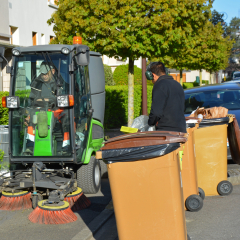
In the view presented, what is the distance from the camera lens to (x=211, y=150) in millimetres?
6039

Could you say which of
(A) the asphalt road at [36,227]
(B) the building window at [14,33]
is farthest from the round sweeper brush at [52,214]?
(B) the building window at [14,33]

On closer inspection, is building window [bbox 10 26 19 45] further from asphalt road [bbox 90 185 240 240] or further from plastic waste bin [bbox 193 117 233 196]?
asphalt road [bbox 90 185 240 240]

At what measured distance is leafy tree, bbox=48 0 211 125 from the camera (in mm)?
9281

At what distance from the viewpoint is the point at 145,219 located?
346 centimetres

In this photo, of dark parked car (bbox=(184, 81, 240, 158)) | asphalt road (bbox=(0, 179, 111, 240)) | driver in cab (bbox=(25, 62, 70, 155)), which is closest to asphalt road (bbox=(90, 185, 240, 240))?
asphalt road (bbox=(0, 179, 111, 240))

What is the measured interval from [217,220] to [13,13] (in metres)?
15.3

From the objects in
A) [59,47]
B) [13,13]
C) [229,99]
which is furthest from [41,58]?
[13,13]

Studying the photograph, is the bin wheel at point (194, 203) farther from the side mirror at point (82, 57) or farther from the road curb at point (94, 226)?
the side mirror at point (82, 57)

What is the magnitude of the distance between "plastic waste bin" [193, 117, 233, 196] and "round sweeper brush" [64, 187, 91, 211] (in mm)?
1807

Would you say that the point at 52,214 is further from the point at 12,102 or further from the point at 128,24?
the point at 128,24

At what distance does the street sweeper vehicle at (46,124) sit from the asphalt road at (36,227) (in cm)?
17

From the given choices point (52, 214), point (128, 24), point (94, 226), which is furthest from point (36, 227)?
point (128, 24)

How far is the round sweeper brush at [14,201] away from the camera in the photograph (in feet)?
17.5

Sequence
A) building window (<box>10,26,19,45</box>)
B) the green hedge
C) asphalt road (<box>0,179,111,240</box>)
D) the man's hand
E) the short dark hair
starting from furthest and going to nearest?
1. building window (<box>10,26,19,45</box>)
2. the green hedge
3. the man's hand
4. the short dark hair
5. asphalt road (<box>0,179,111,240</box>)
